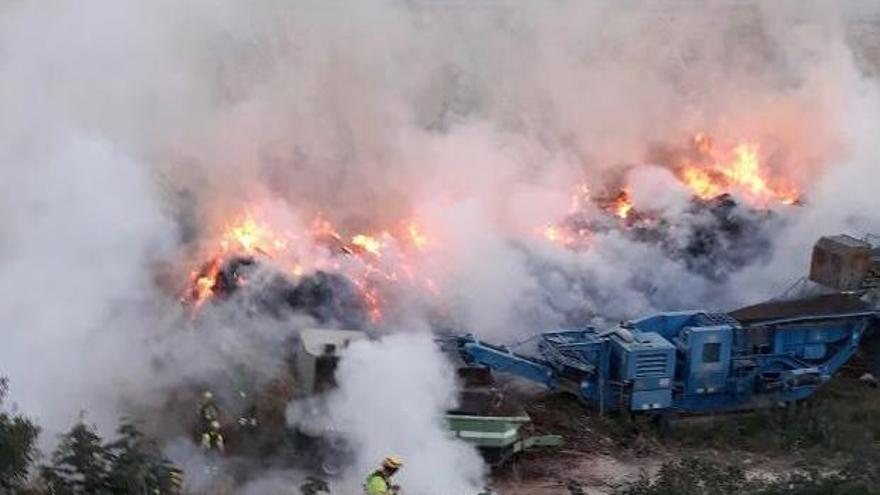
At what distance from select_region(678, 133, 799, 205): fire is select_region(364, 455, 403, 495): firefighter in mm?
9157

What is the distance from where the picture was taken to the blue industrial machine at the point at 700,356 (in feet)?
43.1

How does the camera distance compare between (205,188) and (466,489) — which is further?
(205,188)

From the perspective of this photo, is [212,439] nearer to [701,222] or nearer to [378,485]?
[378,485]

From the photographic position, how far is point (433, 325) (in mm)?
14461

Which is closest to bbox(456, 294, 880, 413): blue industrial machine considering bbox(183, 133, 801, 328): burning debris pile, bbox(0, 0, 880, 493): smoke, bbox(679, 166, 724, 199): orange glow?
bbox(0, 0, 880, 493): smoke

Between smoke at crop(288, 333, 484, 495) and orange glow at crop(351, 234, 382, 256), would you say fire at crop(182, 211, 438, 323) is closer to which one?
orange glow at crop(351, 234, 382, 256)

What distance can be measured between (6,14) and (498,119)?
24.4 ft

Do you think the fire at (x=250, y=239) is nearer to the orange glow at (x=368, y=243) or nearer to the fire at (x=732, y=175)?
the orange glow at (x=368, y=243)

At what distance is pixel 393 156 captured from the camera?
1731 cm

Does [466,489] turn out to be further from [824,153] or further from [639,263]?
[824,153]

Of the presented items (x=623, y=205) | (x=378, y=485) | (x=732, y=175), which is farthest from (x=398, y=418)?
(x=732, y=175)

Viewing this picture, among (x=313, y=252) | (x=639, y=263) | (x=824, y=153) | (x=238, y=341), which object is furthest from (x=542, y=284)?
(x=824, y=153)

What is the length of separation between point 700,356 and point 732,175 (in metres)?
6.66

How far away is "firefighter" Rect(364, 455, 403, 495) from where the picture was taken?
10.2 meters
